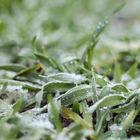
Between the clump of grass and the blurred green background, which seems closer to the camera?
the clump of grass

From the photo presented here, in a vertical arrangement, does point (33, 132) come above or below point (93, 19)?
below

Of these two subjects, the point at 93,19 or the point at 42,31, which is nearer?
the point at 42,31

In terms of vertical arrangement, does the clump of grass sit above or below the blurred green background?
below

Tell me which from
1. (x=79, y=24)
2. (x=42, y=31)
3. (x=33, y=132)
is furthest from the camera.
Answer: (x=79, y=24)

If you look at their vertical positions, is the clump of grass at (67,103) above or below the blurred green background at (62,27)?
below

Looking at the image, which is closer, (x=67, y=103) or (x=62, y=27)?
(x=67, y=103)

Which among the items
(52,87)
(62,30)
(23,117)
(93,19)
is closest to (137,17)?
(93,19)

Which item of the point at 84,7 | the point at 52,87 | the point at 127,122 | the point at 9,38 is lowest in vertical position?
the point at 127,122

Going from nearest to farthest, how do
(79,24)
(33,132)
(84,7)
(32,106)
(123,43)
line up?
(33,132), (32,106), (123,43), (79,24), (84,7)

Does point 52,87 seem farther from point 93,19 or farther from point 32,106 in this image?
point 93,19

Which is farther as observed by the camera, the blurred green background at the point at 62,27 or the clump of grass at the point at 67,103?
the blurred green background at the point at 62,27

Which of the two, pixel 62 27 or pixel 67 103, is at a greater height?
pixel 62 27
